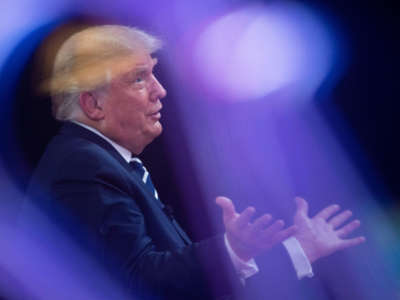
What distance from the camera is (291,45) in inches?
63.3

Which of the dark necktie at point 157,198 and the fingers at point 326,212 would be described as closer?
the fingers at point 326,212

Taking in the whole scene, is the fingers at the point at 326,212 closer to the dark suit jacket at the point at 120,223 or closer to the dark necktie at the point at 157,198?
the dark suit jacket at the point at 120,223

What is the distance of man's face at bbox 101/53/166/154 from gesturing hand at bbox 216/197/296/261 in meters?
0.42

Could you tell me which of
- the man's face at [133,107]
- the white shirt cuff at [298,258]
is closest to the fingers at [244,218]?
the white shirt cuff at [298,258]

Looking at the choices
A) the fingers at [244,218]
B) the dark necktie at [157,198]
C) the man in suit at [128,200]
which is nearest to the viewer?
the fingers at [244,218]

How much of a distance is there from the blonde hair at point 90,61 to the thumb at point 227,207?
0.49 metres

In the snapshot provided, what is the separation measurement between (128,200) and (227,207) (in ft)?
0.81

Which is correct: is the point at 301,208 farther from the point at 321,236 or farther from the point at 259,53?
the point at 259,53

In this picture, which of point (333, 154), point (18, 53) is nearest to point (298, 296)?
point (333, 154)

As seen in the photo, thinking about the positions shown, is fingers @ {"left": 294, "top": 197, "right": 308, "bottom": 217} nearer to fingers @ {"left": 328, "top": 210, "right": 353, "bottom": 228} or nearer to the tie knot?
fingers @ {"left": 328, "top": 210, "right": 353, "bottom": 228}

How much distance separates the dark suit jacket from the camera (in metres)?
0.93

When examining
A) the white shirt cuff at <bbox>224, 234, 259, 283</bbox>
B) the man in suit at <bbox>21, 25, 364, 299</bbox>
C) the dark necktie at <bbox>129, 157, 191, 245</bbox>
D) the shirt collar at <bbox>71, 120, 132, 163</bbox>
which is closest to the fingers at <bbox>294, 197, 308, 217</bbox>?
the man in suit at <bbox>21, 25, 364, 299</bbox>

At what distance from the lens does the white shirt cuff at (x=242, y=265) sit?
0.91 m

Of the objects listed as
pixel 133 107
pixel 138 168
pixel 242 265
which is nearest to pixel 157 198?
pixel 138 168
